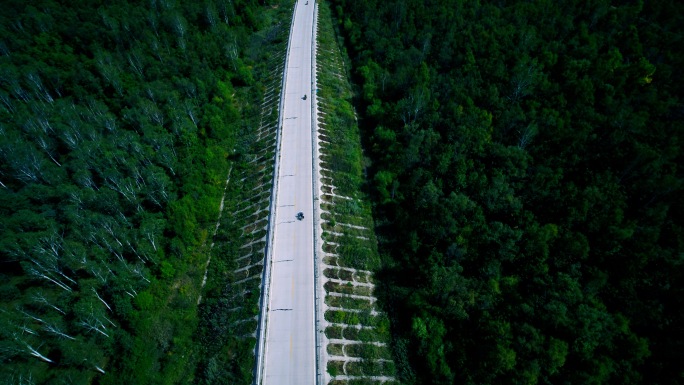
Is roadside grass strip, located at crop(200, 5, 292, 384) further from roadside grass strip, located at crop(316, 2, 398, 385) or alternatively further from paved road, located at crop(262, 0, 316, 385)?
roadside grass strip, located at crop(316, 2, 398, 385)

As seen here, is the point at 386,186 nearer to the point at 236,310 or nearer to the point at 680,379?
the point at 236,310

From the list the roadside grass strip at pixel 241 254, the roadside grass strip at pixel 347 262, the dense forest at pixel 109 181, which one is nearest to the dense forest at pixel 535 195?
the roadside grass strip at pixel 347 262

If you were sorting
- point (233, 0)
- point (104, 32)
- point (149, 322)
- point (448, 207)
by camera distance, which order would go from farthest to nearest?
1. point (233, 0)
2. point (104, 32)
3. point (448, 207)
4. point (149, 322)

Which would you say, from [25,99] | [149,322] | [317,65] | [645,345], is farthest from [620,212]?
[25,99]

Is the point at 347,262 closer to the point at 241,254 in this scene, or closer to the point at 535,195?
the point at 241,254

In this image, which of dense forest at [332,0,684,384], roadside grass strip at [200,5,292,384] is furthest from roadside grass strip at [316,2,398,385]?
roadside grass strip at [200,5,292,384]

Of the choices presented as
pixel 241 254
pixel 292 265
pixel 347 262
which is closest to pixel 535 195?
pixel 347 262

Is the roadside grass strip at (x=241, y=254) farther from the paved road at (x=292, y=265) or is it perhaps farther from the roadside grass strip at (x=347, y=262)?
the roadside grass strip at (x=347, y=262)

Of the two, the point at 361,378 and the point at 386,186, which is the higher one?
the point at 386,186
